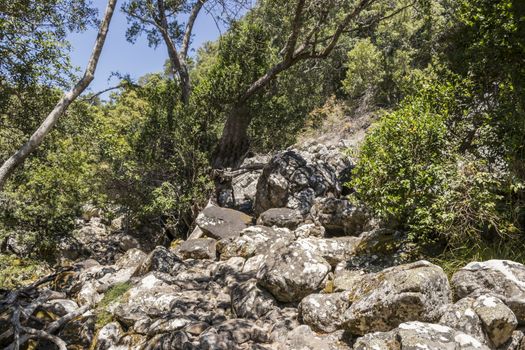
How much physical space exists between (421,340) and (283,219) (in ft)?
24.6

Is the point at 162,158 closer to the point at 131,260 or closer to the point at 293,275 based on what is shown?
the point at 131,260

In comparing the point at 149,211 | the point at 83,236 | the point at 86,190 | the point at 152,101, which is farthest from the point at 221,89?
the point at 83,236

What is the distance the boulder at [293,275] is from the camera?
6891 mm

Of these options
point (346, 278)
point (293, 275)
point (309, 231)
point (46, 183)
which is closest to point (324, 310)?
point (293, 275)

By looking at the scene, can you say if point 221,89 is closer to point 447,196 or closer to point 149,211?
point 149,211

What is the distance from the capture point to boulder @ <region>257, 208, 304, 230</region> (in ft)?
37.1

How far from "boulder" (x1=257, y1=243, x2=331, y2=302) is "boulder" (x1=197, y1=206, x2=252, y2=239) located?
13.6 feet

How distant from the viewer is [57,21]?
33.3ft

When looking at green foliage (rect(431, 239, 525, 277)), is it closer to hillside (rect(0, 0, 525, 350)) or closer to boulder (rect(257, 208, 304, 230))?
hillside (rect(0, 0, 525, 350))

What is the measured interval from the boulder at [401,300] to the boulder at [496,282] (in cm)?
28

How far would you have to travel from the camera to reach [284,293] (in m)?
6.94

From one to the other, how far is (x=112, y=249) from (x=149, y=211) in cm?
396

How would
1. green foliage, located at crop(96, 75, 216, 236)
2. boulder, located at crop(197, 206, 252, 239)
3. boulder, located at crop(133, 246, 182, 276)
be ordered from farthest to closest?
green foliage, located at crop(96, 75, 216, 236) → boulder, located at crop(197, 206, 252, 239) → boulder, located at crop(133, 246, 182, 276)

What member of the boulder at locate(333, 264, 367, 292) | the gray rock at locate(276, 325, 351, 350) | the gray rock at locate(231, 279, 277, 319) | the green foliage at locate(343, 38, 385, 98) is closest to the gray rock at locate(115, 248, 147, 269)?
the gray rock at locate(231, 279, 277, 319)
